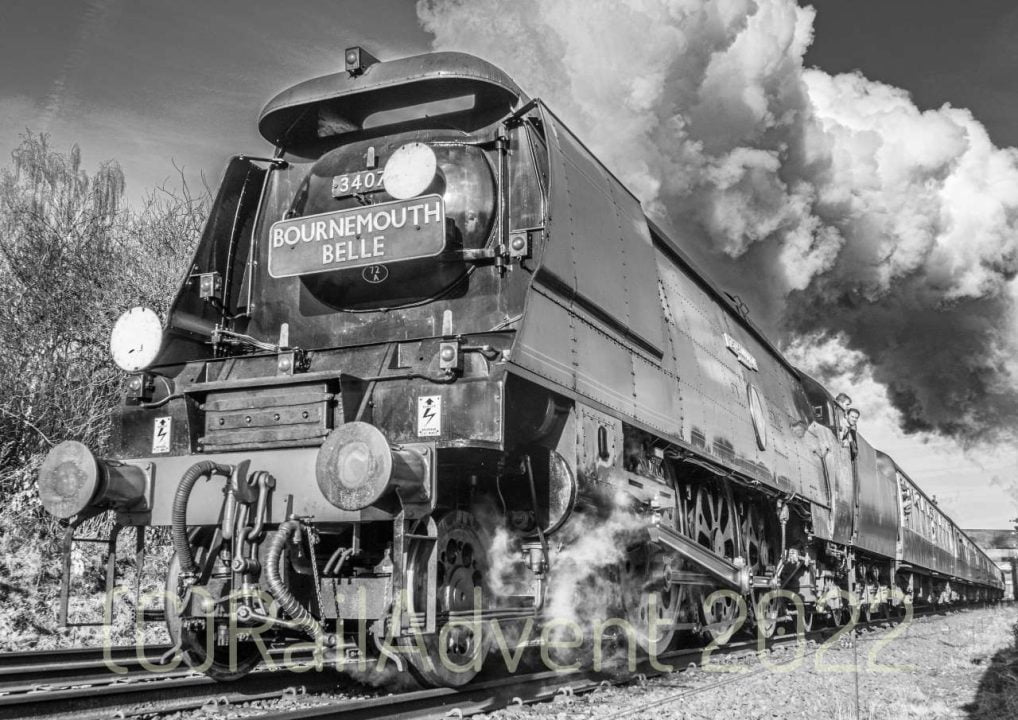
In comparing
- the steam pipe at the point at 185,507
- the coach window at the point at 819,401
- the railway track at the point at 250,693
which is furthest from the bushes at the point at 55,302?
the coach window at the point at 819,401

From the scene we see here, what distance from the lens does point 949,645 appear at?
11344 mm

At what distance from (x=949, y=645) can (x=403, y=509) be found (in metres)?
9.78

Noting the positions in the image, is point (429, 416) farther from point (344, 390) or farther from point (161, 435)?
point (161, 435)

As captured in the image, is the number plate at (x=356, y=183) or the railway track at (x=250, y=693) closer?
the railway track at (x=250, y=693)

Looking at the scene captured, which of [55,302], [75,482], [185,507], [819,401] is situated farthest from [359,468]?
[819,401]

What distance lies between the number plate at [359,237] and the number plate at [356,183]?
11.5 inches

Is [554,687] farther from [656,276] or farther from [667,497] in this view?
[656,276]

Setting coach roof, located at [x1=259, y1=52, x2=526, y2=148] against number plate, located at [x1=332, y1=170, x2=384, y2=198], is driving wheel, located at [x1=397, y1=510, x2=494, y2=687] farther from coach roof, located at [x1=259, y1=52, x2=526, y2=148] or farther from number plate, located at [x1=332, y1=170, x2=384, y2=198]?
coach roof, located at [x1=259, y1=52, x2=526, y2=148]

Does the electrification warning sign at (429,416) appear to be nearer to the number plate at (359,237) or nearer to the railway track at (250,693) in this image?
the number plate at (359,237)

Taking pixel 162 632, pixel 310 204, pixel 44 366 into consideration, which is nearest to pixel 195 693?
pixel 310 204

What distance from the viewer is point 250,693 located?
5438 millimetres

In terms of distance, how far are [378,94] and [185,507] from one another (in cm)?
265

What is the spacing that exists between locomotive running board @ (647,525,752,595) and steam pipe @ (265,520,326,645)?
2.28 meters

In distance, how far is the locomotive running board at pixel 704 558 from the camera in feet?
18.4
